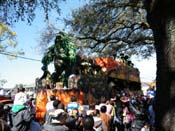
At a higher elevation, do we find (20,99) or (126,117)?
(20,99)

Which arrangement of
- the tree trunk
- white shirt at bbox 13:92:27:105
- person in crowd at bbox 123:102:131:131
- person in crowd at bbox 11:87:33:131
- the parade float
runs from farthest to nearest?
person in crowd at bbox 123:102:131:131 < the parade float < white shirt at bbox 13:92:27:105 < person in crowd at bbox 11:87:33:131 < the tree trunk

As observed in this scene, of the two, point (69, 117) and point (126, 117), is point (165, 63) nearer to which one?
A: point (69, 117)

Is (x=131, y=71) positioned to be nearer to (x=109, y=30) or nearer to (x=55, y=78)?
(x=109, y=30)

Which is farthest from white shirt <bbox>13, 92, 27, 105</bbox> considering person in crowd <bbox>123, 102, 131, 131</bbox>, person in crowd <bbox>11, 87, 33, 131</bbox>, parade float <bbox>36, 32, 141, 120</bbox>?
person in crowd <bbox>123, 102, 131, 131</bbox>

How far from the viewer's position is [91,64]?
19.5m

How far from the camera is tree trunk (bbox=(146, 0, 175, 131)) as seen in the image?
6.76m

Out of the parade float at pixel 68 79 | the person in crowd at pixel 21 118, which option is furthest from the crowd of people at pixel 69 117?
the parade float at pixel 68 79

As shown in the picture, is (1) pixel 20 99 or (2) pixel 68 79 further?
(2) pixel 68 79

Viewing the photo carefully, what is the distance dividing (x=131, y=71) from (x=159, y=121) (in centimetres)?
1803

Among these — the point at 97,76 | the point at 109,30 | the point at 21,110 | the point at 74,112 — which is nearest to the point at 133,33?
the point at 109,30

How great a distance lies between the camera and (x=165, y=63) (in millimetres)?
6848

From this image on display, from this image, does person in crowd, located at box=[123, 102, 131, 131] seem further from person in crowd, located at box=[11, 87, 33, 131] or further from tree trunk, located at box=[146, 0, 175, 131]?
tree trunk, located at box=[146, 0, 175, 131]

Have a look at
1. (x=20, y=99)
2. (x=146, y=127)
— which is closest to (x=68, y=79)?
(x=146, y=127)

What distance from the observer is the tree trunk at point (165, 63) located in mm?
6758
